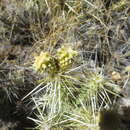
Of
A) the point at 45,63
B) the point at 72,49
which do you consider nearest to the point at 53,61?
the point at 45,63

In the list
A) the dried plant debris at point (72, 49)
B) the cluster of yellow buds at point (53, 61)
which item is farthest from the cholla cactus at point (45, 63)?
the dried plant debris at point (72, 49)

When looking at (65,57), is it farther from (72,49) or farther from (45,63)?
(72,49)

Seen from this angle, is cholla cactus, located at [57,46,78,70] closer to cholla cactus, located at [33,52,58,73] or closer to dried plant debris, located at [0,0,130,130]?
cholla cactus, located at [33,52,58,73]

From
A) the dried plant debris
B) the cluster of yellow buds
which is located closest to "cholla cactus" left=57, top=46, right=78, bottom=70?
the cluster of yellow buds

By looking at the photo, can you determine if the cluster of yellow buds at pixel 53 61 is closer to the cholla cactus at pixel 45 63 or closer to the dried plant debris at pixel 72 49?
the cholla cactus at pixel 45 63

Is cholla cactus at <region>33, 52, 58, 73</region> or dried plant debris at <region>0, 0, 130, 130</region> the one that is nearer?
cholla cactus at <region>33, 52, 58, 73</region>

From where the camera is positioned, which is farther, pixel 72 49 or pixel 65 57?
pixel 72 49

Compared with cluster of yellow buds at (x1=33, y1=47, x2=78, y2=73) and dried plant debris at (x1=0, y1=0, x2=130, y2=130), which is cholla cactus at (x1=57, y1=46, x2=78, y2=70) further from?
dried plant debris at (x1=0, y1=0, x2=130, y2=130)

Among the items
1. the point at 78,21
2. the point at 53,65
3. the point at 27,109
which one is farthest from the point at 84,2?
the point at 27,109
